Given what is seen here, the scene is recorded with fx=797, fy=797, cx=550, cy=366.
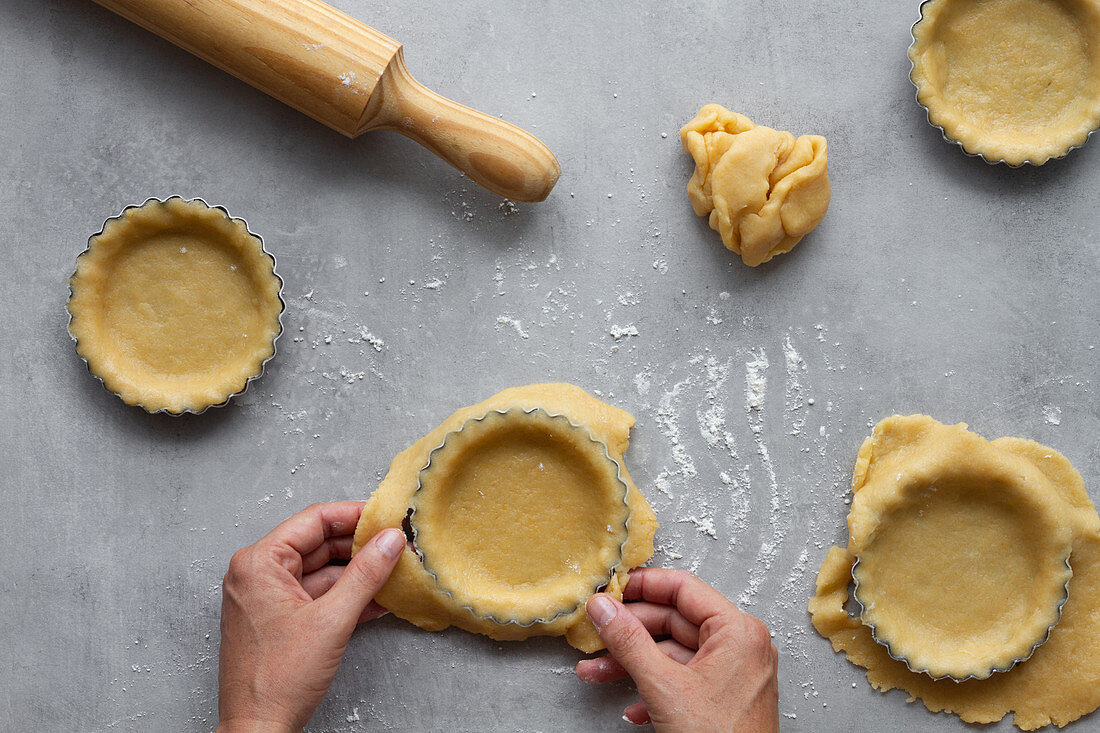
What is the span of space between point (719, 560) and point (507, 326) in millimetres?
873

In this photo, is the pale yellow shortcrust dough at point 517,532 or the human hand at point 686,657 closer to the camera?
the human hand at point 686,657

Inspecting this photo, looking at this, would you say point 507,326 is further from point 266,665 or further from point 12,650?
point 12,650

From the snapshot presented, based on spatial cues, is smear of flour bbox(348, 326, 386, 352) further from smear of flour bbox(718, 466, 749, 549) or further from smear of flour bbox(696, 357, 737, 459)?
smear of flour bbox(718, 466, 749, 549)

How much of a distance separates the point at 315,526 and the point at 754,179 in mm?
1424

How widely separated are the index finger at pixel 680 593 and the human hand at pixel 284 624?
636mm

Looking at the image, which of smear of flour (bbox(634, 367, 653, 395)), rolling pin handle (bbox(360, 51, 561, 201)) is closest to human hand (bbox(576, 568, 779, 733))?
smear of flour (bbox(634, 367, 653, 395))

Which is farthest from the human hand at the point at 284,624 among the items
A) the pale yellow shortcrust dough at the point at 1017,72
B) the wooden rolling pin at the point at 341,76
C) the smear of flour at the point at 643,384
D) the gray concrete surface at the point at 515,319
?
the pale yellow shortcrust dough at the point at 1017,72

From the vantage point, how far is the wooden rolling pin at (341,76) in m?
1.93

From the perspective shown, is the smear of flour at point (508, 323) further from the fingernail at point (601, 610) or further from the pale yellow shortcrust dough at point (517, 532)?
the fingernail at point (601, 610)

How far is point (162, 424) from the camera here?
218 centimetres

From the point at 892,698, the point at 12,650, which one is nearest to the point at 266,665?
the point at 12,650

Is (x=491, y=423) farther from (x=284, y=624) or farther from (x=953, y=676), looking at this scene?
(x=953, y=676)

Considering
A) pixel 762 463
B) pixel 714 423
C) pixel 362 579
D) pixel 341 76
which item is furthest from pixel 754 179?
pixel 362 579

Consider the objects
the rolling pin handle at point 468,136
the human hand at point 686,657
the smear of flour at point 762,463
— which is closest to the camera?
the human hand at point 686,657
